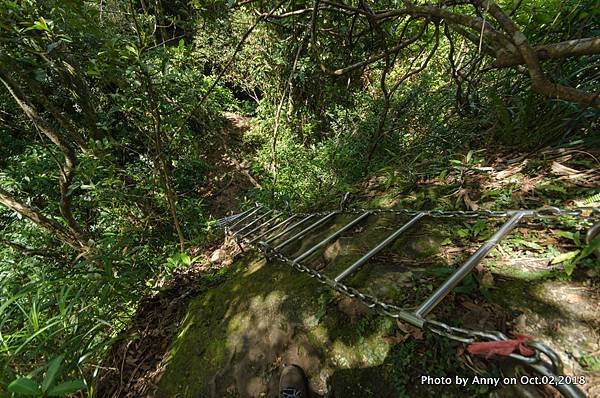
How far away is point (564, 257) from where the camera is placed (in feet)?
4.31

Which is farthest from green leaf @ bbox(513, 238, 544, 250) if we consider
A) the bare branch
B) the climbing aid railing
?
the bare branch

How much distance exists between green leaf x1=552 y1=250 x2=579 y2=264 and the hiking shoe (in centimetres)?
149

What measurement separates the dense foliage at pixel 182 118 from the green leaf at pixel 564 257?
1063mm

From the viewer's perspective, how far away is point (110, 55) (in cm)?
236

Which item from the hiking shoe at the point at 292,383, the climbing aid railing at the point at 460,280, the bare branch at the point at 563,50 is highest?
the bare branch at the point at 563,50

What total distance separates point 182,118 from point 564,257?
4271 millimetres

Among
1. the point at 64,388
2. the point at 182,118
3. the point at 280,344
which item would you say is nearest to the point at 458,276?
the point at 280,344

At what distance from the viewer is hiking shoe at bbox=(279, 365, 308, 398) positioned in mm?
1474

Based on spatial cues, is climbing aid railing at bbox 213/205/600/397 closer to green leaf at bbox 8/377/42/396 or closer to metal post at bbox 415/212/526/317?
metal post at bbox 415/212/526/317

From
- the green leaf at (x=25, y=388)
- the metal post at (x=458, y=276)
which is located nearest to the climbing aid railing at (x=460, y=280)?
the metal post at (x=458, y=276)

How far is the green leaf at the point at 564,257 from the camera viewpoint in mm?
1294

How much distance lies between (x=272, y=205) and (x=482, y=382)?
3882mm

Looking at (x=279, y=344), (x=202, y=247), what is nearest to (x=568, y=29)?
(x=279, y=344)

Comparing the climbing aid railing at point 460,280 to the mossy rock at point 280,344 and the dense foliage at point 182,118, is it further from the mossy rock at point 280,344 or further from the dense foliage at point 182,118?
the dense foliage at point 182,118
